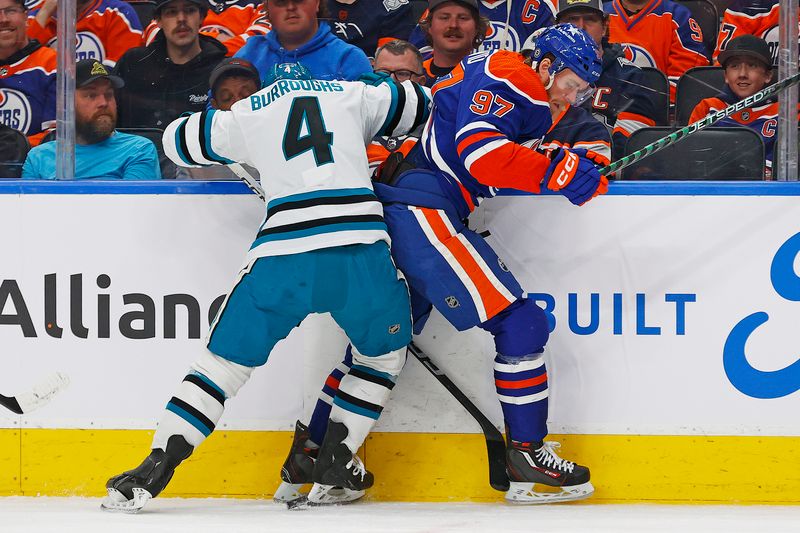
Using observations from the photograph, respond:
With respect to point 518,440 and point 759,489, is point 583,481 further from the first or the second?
point 759,489

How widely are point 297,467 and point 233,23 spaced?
1.66 meters

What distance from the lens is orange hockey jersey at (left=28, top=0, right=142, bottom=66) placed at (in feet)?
10.8

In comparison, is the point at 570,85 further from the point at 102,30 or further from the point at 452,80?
the point at 102,30

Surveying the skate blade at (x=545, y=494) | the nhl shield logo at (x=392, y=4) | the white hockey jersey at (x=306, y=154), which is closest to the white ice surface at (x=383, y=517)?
the skate blade at (x=545, y=494)

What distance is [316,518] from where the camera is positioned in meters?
2.77

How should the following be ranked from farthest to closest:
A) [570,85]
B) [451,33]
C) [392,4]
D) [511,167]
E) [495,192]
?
[392,4] < [451,33] < [495,192] < [570,85] < [511,167]

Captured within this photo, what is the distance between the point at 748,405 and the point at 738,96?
39.1 inches

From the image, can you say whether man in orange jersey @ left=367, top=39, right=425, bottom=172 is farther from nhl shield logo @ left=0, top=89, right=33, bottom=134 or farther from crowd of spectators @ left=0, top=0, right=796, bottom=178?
nhl shield logo @ left=0, top=89, right=33, bottom=134

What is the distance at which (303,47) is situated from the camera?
3.53 m

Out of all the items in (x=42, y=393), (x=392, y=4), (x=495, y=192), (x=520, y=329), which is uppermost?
(x=392, y=4)

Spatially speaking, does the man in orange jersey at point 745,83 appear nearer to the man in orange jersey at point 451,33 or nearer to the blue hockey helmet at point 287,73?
the man in orange jersey at point 451,33

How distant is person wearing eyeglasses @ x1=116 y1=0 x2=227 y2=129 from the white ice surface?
42.9 inches

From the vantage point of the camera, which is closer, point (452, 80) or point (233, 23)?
point (452, 80)

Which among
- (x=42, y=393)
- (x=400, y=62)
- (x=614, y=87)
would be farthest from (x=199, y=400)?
(x=614, y=87)
